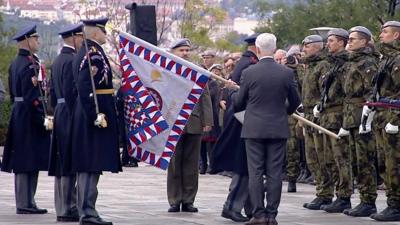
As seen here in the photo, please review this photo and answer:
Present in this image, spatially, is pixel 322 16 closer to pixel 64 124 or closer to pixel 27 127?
pixel 27 127

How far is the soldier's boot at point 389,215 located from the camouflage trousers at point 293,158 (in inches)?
169

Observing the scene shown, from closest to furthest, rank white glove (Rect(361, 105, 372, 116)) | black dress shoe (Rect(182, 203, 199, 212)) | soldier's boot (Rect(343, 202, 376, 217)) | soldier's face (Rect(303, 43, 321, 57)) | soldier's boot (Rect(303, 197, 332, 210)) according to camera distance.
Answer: white glove (Rect(361, 105, 372, 116))
soldier's boot (Rect(343, 202, 376, 217))
black dress shoe (Rect(182, 203, 199, 212))
soldier's boot (Rect(303, 197, 332, 210))
soldier's face (Rect(303, 43, 321, 57))

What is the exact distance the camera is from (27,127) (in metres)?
14.8

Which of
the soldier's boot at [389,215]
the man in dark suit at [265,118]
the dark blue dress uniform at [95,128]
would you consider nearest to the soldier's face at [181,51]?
the man in dark suit at [265,118]

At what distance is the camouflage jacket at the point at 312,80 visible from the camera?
53.1 ft

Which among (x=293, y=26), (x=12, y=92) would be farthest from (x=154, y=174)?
(x=293, y=26)

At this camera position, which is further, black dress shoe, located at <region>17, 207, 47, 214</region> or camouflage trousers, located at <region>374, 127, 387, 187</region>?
black dress shoe, located at <region>17, 207, 47, 214</region>

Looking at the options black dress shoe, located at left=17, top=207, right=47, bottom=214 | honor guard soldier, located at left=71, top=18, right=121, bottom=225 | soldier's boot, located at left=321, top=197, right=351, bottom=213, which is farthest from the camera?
soldier's boot, located at left=321, top=197, right=351, bottom=213

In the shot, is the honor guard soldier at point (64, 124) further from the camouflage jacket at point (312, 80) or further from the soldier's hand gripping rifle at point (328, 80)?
the camouflage jacket at point (312, 80)

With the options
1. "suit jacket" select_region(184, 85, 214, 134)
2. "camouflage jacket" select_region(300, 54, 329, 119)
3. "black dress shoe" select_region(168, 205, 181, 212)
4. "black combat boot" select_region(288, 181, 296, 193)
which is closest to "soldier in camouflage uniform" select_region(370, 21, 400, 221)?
"camouflage jacket" select_region(300, 54, 329, 119)

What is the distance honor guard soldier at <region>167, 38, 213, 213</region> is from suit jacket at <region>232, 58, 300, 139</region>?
2.11m

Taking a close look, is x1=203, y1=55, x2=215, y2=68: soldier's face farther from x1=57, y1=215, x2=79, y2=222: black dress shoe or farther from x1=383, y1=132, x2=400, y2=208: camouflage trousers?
x1=57, y1=215, x2=79, y2=222: black dress shoe

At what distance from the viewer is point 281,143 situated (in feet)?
42.9

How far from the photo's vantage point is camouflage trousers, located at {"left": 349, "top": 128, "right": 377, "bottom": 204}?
14586mm
